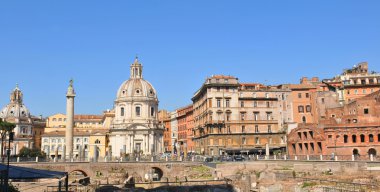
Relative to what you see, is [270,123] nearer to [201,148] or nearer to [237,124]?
[237,124]

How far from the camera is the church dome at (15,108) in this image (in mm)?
121875

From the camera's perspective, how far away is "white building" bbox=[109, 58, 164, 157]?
9506cm

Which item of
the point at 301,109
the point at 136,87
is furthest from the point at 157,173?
the point at 136,87

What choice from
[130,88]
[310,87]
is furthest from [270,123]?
[130,88]

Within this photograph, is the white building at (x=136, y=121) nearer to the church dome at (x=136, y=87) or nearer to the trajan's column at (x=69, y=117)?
the church dome at (x=136, y=87)

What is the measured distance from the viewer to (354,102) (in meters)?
69.2

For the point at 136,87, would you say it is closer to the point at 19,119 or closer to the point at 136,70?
the point at 136,70

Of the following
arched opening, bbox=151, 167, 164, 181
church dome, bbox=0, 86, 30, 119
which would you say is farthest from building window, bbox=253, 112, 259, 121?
church dome, bbox=0, 86, 30, 119

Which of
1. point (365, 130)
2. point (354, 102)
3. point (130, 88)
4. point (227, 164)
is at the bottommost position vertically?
point (227, 164)

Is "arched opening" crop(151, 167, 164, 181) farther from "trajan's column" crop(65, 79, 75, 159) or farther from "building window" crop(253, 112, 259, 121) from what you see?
"building window" crop(253, 112, 259, 121)

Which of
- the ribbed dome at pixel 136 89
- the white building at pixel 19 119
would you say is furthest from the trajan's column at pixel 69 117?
the white building at pixel 19 119

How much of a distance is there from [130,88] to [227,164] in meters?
48.8

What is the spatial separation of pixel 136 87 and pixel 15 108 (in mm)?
44597

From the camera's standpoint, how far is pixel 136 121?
95.8 meters
